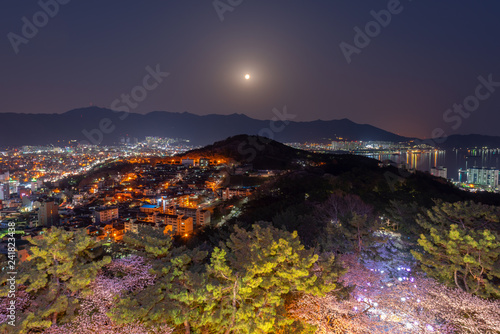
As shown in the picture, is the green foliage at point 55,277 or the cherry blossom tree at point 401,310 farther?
the cherry blossom tree at point 401,310

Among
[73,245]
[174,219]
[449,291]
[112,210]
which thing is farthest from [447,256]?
[112,210]

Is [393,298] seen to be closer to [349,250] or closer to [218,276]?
[349,250]

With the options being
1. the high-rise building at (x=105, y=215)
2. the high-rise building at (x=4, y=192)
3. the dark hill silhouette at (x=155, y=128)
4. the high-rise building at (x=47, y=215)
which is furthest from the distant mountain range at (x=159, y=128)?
the high-rise building at (x=47, y=215)

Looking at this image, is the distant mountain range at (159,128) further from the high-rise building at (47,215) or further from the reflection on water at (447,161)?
the high-rise building at (47,215)

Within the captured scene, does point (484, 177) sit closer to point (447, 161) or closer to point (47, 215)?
point (447, 161)

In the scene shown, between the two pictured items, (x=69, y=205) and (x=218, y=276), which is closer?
(x=218, y=276)

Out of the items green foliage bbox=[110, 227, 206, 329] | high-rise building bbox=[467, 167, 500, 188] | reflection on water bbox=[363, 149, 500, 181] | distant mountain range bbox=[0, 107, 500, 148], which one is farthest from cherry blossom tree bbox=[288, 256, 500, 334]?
distant mountain range bbox=[0, 107, 500, 148]
